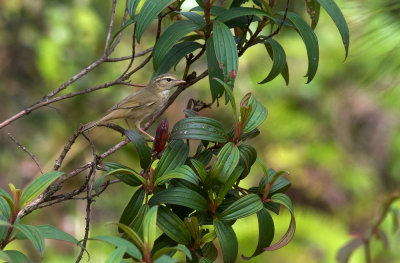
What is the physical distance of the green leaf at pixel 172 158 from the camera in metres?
1.23

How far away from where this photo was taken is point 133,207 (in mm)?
1217

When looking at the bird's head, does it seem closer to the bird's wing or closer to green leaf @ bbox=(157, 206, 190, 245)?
the bird's wing

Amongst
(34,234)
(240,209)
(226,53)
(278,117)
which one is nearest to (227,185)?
(240,209)

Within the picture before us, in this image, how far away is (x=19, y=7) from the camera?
4055 mm

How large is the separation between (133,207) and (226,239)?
8.4 inches

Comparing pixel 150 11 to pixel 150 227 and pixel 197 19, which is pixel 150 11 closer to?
pixel 197 19

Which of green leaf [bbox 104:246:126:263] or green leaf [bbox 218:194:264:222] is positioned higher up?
green leaf [bbox 104:246:126:263]

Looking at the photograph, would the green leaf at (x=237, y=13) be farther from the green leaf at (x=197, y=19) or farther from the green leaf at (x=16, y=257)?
the green leaf at (x=16, y=257)

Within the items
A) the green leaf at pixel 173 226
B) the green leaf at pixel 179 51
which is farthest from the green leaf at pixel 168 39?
the green leaf at pixel 173 226

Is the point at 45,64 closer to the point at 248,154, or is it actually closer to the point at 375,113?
the point at 248,154

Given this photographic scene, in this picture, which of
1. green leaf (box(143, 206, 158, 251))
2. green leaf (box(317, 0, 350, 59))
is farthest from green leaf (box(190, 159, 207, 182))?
green leaf (box(317, 0, 350, 59))

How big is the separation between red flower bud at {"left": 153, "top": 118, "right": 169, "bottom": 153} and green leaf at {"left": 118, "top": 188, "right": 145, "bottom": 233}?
0.35 feet

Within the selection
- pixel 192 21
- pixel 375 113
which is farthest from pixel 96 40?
pixel 375 113

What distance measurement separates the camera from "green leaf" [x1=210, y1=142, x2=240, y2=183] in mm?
1167
